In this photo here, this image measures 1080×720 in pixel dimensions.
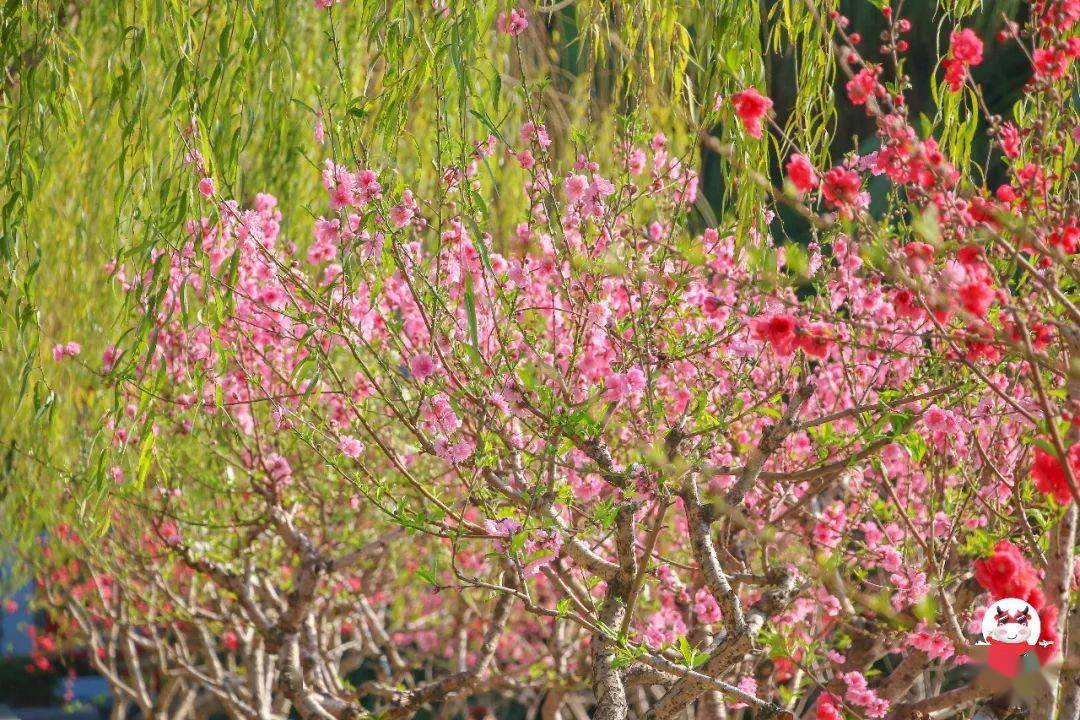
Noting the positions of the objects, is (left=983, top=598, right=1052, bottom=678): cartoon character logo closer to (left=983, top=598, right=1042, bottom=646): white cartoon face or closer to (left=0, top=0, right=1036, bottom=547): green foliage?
(left=983, top=598, right=1042, bottom=646): white cartoon face

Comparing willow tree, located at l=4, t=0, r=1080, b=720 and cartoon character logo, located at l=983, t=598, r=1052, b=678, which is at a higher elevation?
willow tree, located at l=4, t=0, r=1080, b=720

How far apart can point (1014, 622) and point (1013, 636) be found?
2cm

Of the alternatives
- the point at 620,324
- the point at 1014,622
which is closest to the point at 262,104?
the point at 620,324

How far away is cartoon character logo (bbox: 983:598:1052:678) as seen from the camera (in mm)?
1881

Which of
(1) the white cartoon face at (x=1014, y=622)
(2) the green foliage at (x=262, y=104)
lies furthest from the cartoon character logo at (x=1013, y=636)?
(2) the green foliage at (x=262, y=104)

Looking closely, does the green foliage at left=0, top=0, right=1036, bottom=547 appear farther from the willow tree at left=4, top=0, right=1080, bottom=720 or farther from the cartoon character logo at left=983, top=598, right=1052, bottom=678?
the cartoon character logo at left=983, top=598, right=1052, bottom=678

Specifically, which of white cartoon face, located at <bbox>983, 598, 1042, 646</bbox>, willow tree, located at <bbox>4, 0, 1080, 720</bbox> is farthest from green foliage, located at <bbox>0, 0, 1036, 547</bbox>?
white cartoon face, located at <bbox>983, 598, 1042, 646</bbox>

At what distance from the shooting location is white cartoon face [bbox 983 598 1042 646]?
6.31ft

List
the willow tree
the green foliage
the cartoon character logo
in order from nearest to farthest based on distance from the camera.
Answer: the cartoon character logo, the willow tree, the green foliage

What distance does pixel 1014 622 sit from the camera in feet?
6.34

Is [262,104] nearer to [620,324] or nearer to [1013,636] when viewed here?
[620,324]

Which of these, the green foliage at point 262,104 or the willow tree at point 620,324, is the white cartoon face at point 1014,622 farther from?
the green foliage at point 262,104

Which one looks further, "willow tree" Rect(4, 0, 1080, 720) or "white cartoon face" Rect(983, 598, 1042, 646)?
"willow tree" Rect(4, 0, 1080, 720)

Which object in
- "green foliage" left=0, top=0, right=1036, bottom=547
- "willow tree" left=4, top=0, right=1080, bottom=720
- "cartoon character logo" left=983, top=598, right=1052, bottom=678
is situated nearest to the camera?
"cartoon character logo" left=983, top=598, right=1052, bottom=678
